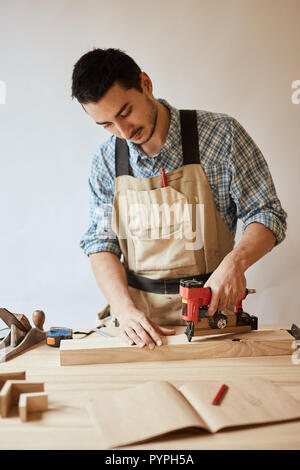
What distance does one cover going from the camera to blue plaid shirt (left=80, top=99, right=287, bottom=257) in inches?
76.2

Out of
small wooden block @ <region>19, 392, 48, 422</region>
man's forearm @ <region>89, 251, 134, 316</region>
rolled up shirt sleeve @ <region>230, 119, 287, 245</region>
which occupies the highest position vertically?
rolled up shirt sleeve @ <region>230, 119, 287, 245</region>

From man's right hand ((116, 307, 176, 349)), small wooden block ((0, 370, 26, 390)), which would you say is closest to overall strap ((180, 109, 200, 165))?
man's right hand ((116, 307, 176, 349))

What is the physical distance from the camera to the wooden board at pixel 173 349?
1556 millimetres

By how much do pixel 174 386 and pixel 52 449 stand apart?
0.44 meters

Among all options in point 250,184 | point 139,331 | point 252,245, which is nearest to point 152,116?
point 250,184

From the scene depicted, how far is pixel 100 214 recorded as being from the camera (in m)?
2.15

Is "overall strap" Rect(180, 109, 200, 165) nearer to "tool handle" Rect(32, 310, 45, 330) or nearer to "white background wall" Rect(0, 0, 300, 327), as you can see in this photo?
"white background wall" Rect(0, 0, 300, 327)

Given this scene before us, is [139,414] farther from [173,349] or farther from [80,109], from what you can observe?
[80,109]

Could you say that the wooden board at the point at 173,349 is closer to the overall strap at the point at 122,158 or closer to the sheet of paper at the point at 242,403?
the sheet of paper at the point at 242,403

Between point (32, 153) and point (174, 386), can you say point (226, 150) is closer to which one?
point (174, 386)

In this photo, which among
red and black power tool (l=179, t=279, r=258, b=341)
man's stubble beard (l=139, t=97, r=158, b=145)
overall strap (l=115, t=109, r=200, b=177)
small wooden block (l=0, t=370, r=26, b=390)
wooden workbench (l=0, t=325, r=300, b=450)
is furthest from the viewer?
overall strap (l=115, t=109, r=200, b=177)

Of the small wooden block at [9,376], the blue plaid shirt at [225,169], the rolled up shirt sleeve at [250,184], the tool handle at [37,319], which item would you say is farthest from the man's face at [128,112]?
the small wooden block at [9,376]

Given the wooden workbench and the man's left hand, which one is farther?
the man's left hand
